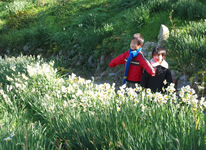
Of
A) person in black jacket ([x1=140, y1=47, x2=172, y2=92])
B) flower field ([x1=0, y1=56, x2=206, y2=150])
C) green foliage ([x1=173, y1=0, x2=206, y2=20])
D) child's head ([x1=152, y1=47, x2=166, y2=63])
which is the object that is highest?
green foliage ([x1=173, y1=0, x2=206, y2=20])

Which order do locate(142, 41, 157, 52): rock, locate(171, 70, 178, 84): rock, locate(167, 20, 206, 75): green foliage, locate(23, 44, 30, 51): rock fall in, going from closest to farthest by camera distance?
locate(167, 20, 206, 75): green foliage → locate(171, 70, 178, 84): rock → locate(142, 41, 157, 52): rock → locate(23, 44, 30, 51): rock

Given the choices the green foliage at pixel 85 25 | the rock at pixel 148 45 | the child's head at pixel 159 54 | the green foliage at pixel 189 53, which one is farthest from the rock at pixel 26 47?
the child's head at pixel 159 54

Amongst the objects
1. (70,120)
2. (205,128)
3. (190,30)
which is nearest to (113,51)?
(190,30)

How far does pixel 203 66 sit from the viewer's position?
436 cm

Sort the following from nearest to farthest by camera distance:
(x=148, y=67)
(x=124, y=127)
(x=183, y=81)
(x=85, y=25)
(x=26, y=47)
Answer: (x=124, y=127) < (x=148, y=67) < (x=183, y=81) < (x=85, y=25) < (x=26, y=47)

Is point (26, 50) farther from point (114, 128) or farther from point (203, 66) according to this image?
point (114, 128)

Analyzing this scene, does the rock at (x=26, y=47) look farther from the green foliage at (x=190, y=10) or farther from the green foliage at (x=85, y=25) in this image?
the green foliage at (x=190, y=10)

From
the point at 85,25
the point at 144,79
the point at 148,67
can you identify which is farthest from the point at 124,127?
the point at 85,25

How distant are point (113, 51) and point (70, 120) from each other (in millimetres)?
4380

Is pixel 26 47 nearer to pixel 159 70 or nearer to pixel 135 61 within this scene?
pixel 135 61

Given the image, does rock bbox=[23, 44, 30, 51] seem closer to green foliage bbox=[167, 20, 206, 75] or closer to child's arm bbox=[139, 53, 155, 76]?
green foliage bbox=[167, 20, 206, 75]

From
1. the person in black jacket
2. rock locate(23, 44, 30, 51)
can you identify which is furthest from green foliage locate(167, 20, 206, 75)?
rock locate(23, 44, 30, 51)

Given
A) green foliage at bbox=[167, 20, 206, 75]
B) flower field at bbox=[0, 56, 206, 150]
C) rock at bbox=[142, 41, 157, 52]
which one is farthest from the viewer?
rock at bbox=[142, 41, 157, 52]

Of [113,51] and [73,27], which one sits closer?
[113,51]
